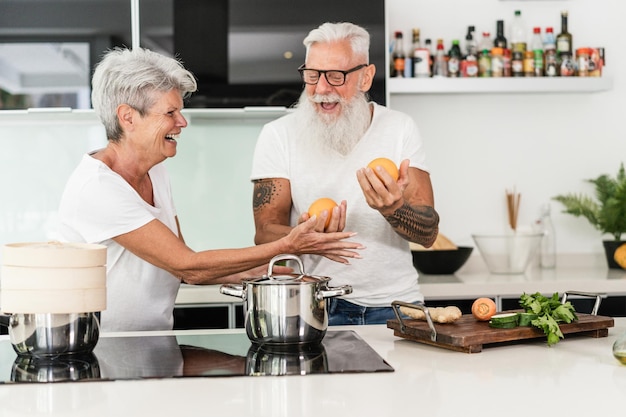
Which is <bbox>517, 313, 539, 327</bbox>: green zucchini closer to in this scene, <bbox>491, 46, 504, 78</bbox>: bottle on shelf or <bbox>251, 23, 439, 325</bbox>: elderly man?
<bbox>251, 23, 439, 325</bbox>: elderly man

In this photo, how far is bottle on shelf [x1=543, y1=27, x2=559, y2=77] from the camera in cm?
397

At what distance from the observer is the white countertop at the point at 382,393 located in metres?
1.36

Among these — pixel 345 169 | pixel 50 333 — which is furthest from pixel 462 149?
pixel 50 333

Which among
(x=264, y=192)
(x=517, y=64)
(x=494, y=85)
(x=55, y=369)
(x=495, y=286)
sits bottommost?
(x=495, y=286)

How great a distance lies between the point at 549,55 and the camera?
3990 mm

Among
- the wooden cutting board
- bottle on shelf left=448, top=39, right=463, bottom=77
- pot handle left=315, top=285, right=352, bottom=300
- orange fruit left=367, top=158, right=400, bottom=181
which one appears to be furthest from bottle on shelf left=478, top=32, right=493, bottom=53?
pot handle left=315, top=285, right=352, bottom=300

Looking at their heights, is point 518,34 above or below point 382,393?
above

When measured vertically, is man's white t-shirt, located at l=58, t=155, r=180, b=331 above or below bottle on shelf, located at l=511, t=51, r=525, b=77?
below

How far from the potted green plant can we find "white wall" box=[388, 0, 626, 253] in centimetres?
11

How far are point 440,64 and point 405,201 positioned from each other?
1.70 m

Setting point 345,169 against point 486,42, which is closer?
point 345,169

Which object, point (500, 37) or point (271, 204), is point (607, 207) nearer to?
point (500, 37)

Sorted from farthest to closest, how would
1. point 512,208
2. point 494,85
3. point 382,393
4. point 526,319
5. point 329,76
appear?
1. point 512,208
2. point 494,85
3. point 329,76
4. point 526,319
5. point 382,393

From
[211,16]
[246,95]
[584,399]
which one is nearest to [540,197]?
[246,95]
